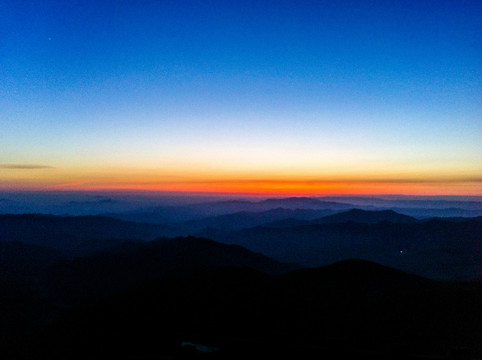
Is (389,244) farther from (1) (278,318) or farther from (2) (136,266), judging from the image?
(1) (278,318)

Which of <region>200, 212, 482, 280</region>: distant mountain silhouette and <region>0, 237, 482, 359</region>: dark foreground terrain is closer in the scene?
<region>0, 237, 482, 359</region>: dark foreground terrain

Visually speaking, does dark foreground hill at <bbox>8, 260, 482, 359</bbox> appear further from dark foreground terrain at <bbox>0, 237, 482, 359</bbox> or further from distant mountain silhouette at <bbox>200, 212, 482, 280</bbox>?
distant mountain silhouette at <bbox>200, 212, 482, 280</bbox>

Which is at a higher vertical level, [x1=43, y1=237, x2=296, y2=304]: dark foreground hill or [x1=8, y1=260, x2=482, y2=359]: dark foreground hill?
[x1=8, y1=260, x2=482, y2=359]: dark foreground hill

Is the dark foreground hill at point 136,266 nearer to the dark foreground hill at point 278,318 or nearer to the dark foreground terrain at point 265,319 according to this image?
the dark foreground terrain at point 265,319

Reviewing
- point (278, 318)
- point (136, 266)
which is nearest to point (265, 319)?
point (278, 318)

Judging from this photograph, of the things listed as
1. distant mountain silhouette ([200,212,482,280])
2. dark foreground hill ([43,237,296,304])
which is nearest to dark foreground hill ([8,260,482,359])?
dark foreground hill ([43,237,296,304])

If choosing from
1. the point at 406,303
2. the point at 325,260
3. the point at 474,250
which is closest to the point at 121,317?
the point at 406,303
